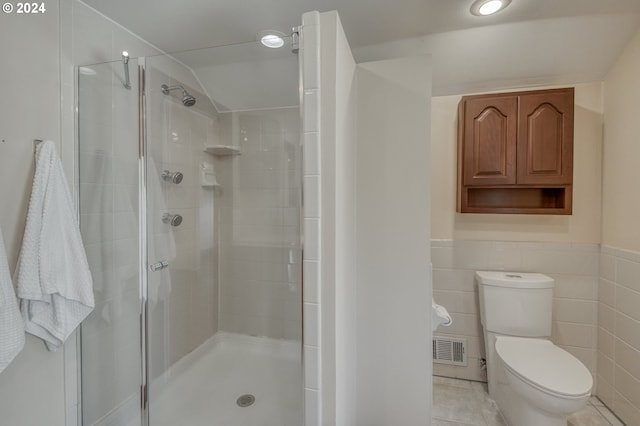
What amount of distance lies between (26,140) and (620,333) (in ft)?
10.3

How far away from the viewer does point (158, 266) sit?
1.56m

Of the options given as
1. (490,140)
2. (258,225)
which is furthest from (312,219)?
(490,140)

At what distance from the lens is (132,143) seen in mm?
1459

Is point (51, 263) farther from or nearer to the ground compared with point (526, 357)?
farther from the ground

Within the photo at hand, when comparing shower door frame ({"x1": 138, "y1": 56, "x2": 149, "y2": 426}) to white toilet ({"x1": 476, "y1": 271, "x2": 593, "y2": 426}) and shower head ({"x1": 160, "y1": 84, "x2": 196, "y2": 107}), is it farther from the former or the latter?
white toilet ({"x1": 476, "y1": 271, "x2": 593, "y2": 426})

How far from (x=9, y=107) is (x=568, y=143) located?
2817 millimetres

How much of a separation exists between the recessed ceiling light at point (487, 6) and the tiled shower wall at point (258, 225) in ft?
3.43

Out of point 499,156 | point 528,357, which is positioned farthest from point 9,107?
point 528,357

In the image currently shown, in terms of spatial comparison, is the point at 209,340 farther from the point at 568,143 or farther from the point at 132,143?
the point at 568,143

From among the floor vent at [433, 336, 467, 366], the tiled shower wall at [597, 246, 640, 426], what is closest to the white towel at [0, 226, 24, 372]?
the floor vent at [433, 336, 467, 366]

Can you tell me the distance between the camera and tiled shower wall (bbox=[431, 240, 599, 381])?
1916mm

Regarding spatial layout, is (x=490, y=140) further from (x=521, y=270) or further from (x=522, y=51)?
(x=521, y=270)

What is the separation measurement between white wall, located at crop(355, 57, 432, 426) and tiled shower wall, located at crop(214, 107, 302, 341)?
0.36 m

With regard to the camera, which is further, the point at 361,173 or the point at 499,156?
the point at 499,156
